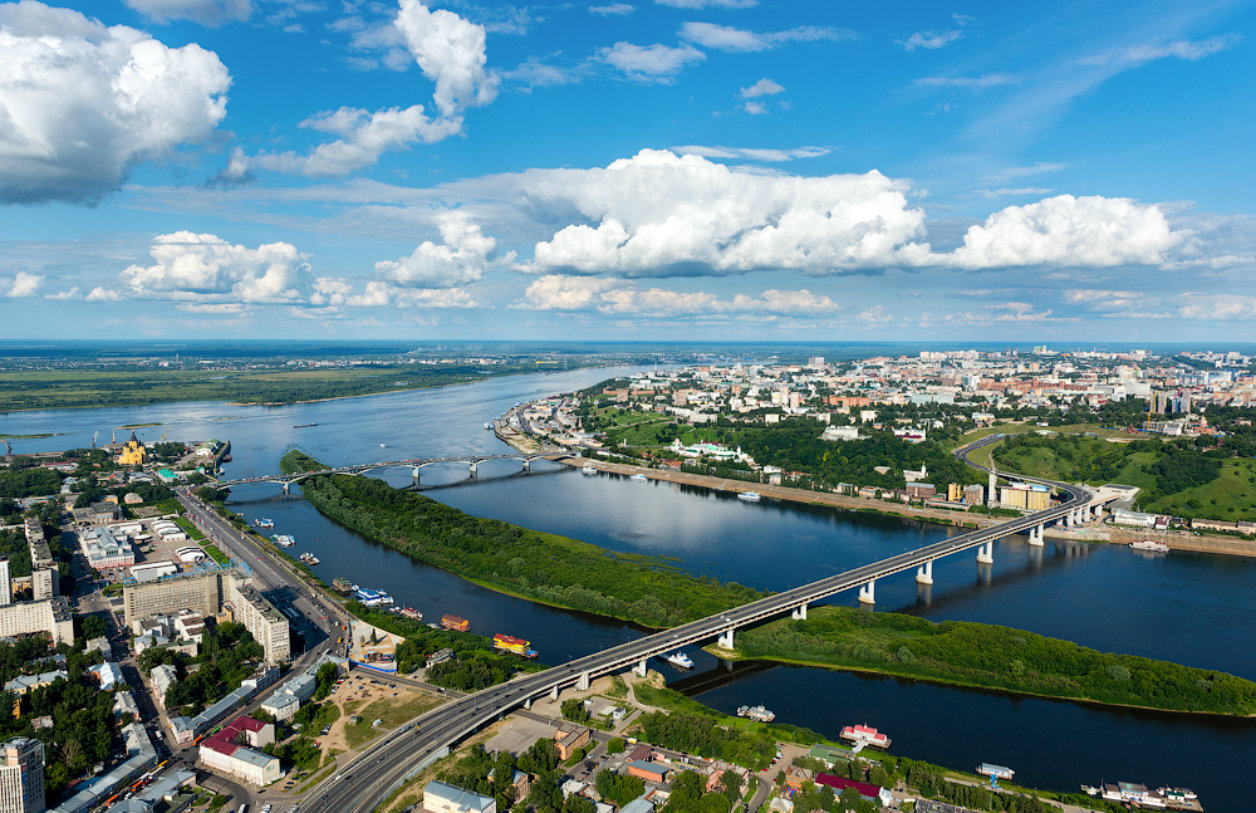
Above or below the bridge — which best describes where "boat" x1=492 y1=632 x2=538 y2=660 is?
below

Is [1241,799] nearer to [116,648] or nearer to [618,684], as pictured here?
[618,684]

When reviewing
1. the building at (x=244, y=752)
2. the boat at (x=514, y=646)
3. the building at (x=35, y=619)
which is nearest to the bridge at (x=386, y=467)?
the building at (x=35, y=619)

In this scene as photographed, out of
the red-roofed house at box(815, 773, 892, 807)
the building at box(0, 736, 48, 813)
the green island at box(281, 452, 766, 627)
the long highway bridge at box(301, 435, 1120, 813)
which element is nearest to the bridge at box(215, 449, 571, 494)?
the green island at box(281, 452, 766, 627)

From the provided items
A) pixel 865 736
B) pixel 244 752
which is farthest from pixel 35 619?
pixel 865 736

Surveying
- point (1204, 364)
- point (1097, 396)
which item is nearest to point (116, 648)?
point (1097, 396)

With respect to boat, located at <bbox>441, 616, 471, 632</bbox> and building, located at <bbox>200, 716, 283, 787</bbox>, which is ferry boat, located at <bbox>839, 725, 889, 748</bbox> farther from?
building, located at <bbox>200, 716, 283, 787</bbox>

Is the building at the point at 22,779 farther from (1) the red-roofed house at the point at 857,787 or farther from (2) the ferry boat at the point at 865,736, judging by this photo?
(2) the ferry boat at the point at 865,736

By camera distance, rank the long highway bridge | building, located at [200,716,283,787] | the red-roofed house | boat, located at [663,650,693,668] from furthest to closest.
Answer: boat, located at [663,650,693,668]
building, located at [200,716,283,787]
the long highway bridge
the red-roofed house
